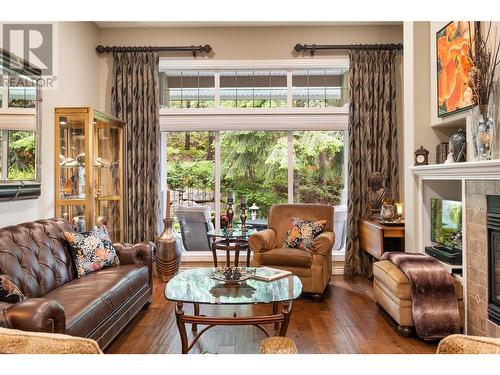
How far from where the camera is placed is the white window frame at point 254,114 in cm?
532

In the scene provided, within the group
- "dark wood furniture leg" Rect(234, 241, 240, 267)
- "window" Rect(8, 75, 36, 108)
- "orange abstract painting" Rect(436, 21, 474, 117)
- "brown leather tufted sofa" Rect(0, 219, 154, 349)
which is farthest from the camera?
"dark wood furniture leg" Rect(234, 241, 240, 267)

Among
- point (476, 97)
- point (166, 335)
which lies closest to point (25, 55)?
point (166, 335)

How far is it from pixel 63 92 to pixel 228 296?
3.10 metres

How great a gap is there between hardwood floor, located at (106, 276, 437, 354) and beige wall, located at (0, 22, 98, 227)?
1.35 m

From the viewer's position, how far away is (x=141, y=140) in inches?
204

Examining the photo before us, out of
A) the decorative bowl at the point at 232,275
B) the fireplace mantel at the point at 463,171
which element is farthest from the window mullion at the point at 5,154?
the fireplace mantel at the point at 463,171

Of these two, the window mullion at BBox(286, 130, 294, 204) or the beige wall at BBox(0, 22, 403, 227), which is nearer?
the beige wall at BBox(0, 22, 403, 227)

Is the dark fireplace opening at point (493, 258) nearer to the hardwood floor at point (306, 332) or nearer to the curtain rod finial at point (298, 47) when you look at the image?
the hardwood floor at point (306, 332)

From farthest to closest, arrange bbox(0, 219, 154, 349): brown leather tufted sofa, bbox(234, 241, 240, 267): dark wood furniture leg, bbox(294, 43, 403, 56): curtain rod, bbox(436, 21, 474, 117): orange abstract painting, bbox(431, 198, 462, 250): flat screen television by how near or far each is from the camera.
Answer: bbox(294, 43, 403, 56): curtain rod → bbox(234, 241, 240, 267): dark wood furniture leg → bbox(431, 198, 462, 250): flat screen television → bbox(436, 21, 474, 117): orange abstract painting → bbox(0, 219, 154, 349): brown leather tufted sofa

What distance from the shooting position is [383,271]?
3439 mm

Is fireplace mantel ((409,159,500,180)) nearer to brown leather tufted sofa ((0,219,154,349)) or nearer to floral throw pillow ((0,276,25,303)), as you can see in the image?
brown leather tufted sofa ((0,219,154,349))

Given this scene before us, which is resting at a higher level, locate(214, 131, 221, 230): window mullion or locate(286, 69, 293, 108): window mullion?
locate(286, 69, 293, 108): window mullion

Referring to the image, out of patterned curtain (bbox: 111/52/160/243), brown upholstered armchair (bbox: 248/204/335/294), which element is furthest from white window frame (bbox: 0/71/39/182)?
brown upholstered armchair (bbox: 248/204/335/294)

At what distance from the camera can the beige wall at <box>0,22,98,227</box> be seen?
11.5 ft
